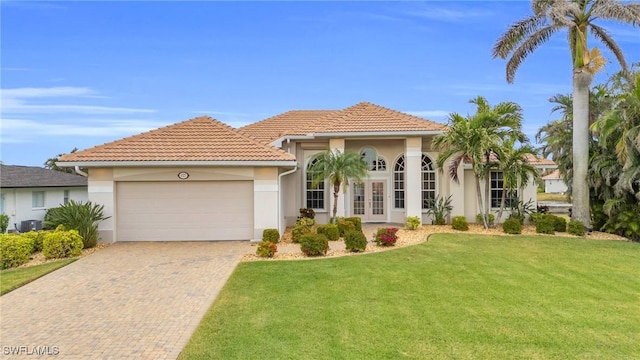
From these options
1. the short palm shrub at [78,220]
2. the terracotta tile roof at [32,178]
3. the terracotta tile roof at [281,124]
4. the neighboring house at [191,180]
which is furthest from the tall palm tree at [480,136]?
the terracotta tile roof at [32,178]

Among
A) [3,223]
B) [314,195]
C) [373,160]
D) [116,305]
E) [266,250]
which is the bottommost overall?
[116,305]

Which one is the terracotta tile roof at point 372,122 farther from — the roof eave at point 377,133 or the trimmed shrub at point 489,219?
the trimmed shrub at point 489,219

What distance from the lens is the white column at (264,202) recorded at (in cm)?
1395

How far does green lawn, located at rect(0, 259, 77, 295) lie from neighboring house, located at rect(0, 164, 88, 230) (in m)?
13.4

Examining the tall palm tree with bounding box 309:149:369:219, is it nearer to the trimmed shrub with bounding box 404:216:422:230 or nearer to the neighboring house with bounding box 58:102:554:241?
the neighboring house with bounding box 58:102:554:241

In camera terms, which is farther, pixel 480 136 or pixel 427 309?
pixel 480 136

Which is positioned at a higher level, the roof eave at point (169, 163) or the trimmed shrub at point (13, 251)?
the roof eave at point (169, 163)

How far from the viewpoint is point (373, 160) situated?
61.2 feet

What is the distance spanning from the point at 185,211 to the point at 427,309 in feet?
33.9

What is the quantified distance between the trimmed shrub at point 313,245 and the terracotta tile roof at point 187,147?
354 centimetres

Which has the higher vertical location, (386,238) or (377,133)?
(377,133)

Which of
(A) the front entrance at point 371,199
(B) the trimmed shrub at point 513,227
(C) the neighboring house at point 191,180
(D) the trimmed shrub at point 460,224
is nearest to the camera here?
(C) the neighboring house at point 191,180

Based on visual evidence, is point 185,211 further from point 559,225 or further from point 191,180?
point 559,225

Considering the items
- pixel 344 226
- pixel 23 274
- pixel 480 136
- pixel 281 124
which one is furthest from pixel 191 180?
pixel 480 136
